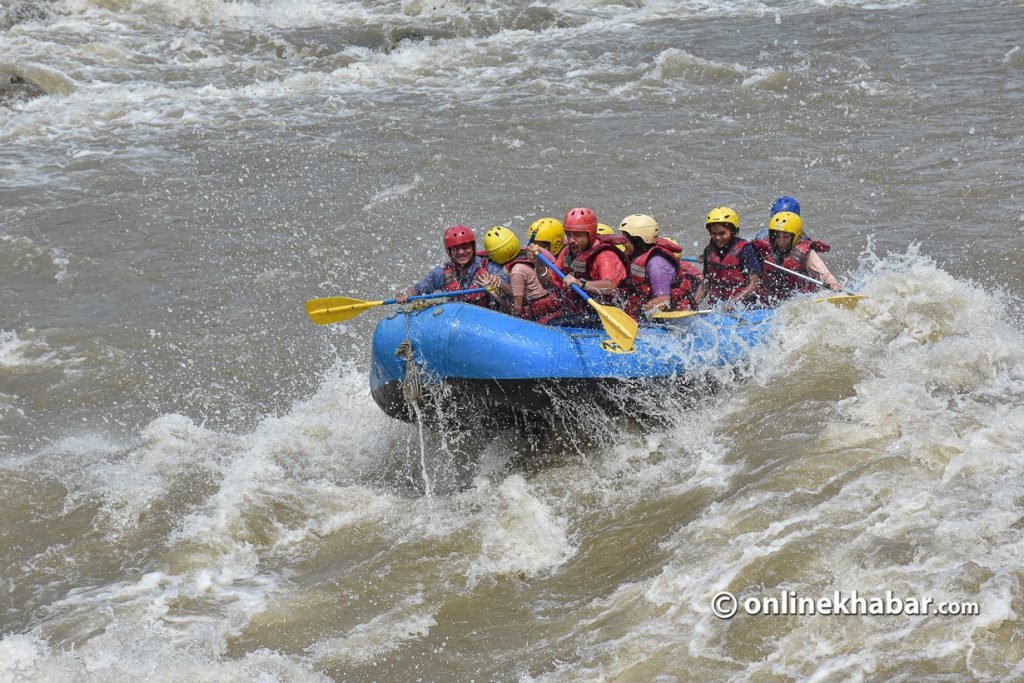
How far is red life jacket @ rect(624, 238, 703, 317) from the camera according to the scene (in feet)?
24.2

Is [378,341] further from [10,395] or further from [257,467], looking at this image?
[10,395]

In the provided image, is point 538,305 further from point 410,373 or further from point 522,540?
point 522,540

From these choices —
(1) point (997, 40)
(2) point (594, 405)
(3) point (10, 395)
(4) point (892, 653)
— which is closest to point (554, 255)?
(2) point (594, 405)

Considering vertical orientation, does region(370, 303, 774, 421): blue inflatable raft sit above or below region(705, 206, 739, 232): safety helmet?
below

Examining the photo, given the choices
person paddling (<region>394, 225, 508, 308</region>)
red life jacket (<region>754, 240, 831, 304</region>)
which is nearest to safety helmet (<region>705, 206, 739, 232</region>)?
red life jacket (<region>754, 240, 831, 304</region>)

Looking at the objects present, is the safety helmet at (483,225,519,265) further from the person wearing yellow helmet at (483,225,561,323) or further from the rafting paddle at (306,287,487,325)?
the rafting paddle at (306,287,487,325)

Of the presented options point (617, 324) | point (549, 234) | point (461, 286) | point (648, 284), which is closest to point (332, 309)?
point (461, 286)

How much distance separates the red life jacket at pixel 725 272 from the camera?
810 cm

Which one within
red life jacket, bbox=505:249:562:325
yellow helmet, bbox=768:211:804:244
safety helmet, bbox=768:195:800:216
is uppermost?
safety helmet, bbox=768:195:800:216

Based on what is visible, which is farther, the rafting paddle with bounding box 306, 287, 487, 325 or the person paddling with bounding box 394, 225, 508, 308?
the rafting paddle with bounding box 306, 287, 487, 325

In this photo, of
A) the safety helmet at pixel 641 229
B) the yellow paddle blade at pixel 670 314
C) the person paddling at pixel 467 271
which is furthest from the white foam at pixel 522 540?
the safety helmet at pixel 641 229

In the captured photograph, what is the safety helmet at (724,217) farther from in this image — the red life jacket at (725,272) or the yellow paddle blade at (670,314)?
the yellow paddle blade at (670,314)

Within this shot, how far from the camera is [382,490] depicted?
6902 millimetres

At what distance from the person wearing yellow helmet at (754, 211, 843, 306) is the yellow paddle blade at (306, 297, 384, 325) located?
3.10 meters
